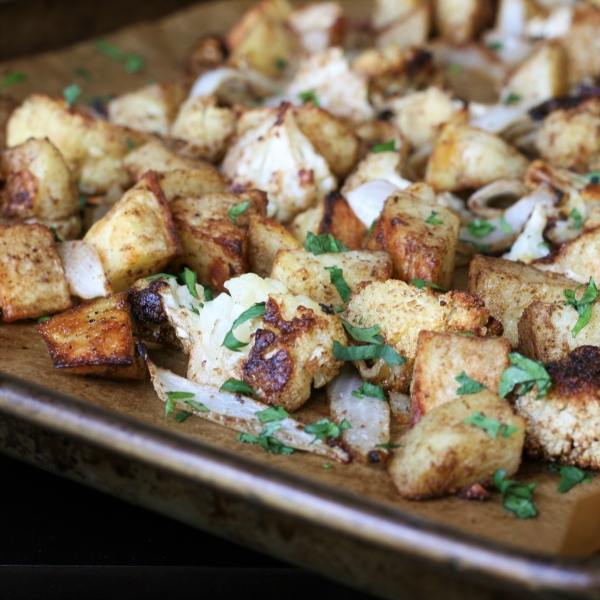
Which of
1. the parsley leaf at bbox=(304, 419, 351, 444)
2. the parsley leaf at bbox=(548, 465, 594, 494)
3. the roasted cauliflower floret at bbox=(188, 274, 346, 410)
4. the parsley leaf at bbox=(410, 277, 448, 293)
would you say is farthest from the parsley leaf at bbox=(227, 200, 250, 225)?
the parsley leaf at bbox=(548, 465, 594, 494)

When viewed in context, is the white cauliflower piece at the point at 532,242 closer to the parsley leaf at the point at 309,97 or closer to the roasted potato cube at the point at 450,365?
the roasted potato cube at the point at 450,365

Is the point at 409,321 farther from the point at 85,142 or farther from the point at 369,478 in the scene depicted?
the point at 85,142

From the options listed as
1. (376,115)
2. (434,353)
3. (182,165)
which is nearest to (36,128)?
(182,165)

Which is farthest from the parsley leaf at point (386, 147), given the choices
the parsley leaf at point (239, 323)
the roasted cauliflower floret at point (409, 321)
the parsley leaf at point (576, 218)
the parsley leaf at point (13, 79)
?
the parsley leaf at point (13, 79)

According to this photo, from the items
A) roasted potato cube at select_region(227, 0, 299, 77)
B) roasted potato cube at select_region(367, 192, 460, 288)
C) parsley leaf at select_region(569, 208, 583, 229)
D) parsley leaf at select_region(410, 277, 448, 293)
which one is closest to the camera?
parsley leaf at select_region(410, 277, 448, 293)

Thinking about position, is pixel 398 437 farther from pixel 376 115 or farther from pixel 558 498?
pixel 376 115

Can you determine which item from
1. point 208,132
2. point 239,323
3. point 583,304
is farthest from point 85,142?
point 583,304

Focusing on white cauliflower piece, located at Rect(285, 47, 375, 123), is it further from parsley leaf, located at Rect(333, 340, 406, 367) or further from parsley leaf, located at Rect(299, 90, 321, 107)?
parsley leaf, located at Rect(333, 340, 406, 367)
